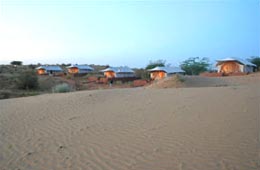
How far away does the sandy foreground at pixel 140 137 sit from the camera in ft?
15.0

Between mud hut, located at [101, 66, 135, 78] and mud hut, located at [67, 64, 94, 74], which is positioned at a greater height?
mud hut, located at [67, 64, 94, 74]

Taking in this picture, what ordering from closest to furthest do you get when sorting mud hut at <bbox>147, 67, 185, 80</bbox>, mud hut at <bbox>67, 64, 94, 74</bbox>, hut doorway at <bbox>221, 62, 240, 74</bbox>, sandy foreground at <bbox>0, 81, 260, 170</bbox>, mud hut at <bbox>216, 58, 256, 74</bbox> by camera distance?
sandy foreground at <bbox>0, 81, 260, 170</bbox> < mud hut at <bbox>216, 58, 256, 74</bbox> < hut doorway at <bbox>221, 62, 240, 74</bbox> < mud hut at <bbox>147, 67, 185, 80</bbox> < mud hut at <bbox>67, 64, 94, 74</bbox>

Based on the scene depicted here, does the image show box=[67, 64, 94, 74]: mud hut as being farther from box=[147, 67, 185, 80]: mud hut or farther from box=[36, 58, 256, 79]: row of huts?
box=[147, 67, 185, 80]: mud hut

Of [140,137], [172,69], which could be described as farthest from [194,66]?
[140,137]

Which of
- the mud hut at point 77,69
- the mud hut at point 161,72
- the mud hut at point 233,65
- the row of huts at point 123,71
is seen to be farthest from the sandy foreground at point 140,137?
the mud hut at point 77,69

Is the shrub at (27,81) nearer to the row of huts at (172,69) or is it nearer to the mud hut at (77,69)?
the row of huts at (172,69)

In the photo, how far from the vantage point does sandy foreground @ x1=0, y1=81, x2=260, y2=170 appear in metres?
4.56

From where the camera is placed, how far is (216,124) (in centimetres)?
650

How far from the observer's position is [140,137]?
602 centimetres

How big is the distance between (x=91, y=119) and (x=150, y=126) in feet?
7.18

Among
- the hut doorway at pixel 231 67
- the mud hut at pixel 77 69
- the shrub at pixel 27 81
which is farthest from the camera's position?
the mud hut at pixel 77 69

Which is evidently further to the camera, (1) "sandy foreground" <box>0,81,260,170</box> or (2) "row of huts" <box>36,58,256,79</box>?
(2) "row of huts" <box>36,58,256,79</box>

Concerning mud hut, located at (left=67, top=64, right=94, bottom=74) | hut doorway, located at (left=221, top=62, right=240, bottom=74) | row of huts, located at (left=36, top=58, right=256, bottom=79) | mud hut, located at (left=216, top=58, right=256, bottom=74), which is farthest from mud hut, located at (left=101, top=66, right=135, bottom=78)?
hut doorway, located at (left=221, top=62, right=240, bottom=74)

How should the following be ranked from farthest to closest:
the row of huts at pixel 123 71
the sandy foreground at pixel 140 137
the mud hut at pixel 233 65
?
the row of huts at pixel 123 71 → the mud hut at pixel 233 65 → the sandy foreground at pixel 140 137
